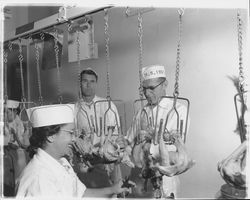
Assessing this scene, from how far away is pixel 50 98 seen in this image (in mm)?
1690

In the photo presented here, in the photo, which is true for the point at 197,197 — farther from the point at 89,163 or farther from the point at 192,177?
the point at 89,163

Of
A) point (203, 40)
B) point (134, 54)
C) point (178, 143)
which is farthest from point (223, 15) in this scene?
point (178, 143)

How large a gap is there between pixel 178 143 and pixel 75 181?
0.43 meters

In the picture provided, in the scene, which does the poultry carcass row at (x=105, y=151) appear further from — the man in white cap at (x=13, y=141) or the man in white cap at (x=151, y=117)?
the man in white cap at (x=13, y=141)

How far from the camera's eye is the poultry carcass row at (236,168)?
88cm

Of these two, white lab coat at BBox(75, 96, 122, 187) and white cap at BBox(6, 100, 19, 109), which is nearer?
white lab coat at BBox(75, 96, 122, 187)

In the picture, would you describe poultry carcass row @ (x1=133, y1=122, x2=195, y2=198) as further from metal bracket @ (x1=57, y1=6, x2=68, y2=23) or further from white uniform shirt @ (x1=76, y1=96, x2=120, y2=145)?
metal bracket @ (x1=57, y1=6, x2=68, y2=23)

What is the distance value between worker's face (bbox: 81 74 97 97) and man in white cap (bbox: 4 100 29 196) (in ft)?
1.04

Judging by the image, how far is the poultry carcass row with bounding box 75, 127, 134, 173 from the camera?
1.13 meters

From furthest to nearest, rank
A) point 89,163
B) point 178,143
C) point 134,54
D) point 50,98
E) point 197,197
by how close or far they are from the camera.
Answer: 1. point 50,98
2. point 134,54
3. point 89,163
4. point 197,197
5. point 178,143

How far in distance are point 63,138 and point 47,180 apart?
6.3 inches

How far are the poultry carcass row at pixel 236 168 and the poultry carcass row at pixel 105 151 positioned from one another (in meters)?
0.33

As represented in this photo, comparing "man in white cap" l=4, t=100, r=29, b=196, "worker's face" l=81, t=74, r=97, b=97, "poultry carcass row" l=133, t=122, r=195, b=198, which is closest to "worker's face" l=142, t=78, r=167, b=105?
"poultry carcass row" l=133, t=122, r=195, b=198

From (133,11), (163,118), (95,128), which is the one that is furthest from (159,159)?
(133,11)
